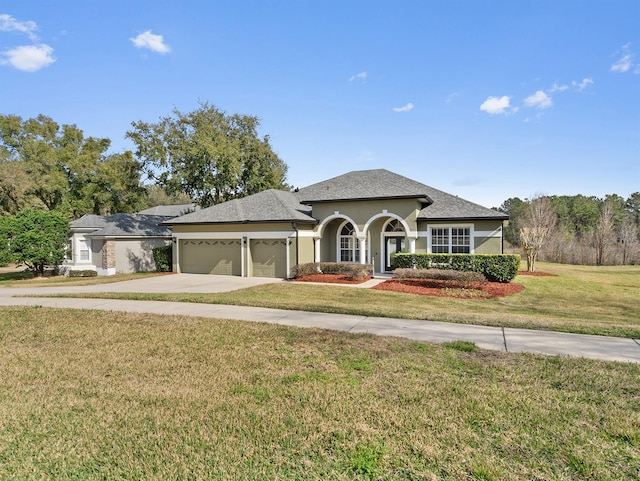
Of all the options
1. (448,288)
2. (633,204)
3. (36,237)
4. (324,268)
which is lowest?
(448,288)

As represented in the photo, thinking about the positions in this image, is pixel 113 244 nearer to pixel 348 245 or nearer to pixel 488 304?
pixel 348 245

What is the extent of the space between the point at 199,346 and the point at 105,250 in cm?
2070

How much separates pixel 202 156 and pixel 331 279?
1273cm

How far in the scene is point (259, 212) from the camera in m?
20.2

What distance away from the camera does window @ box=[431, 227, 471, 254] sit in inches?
725

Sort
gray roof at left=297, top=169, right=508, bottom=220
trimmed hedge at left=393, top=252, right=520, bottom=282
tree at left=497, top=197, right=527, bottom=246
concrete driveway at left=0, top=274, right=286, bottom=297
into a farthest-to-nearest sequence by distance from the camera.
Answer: tree at left=497, top=197, right=527, bottom=246 < gray roof at left=297, top=169, right=508, bottom=220 < trimmed hedge at left=393, top=252, right=520, bottom=282 < concrete driveway at left=0, top=274, right=286, bottom=297

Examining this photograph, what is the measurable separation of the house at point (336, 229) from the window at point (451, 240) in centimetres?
5

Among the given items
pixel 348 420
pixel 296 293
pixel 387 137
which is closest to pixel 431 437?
pixel 348 420

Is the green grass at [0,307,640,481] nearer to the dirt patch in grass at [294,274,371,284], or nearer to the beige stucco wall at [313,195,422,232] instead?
the dirt patch in grass at [294,274,371,284]

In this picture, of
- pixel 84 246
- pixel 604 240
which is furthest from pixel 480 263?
pixel 604 240

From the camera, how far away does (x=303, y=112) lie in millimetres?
19125

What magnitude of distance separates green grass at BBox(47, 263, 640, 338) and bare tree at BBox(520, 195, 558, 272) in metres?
6.11

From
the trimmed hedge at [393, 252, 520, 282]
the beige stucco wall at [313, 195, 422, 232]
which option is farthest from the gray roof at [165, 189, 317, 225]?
the trimmed hedge at [393, 252, 520, 282]

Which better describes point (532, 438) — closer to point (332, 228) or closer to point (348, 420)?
point (348, 420)
